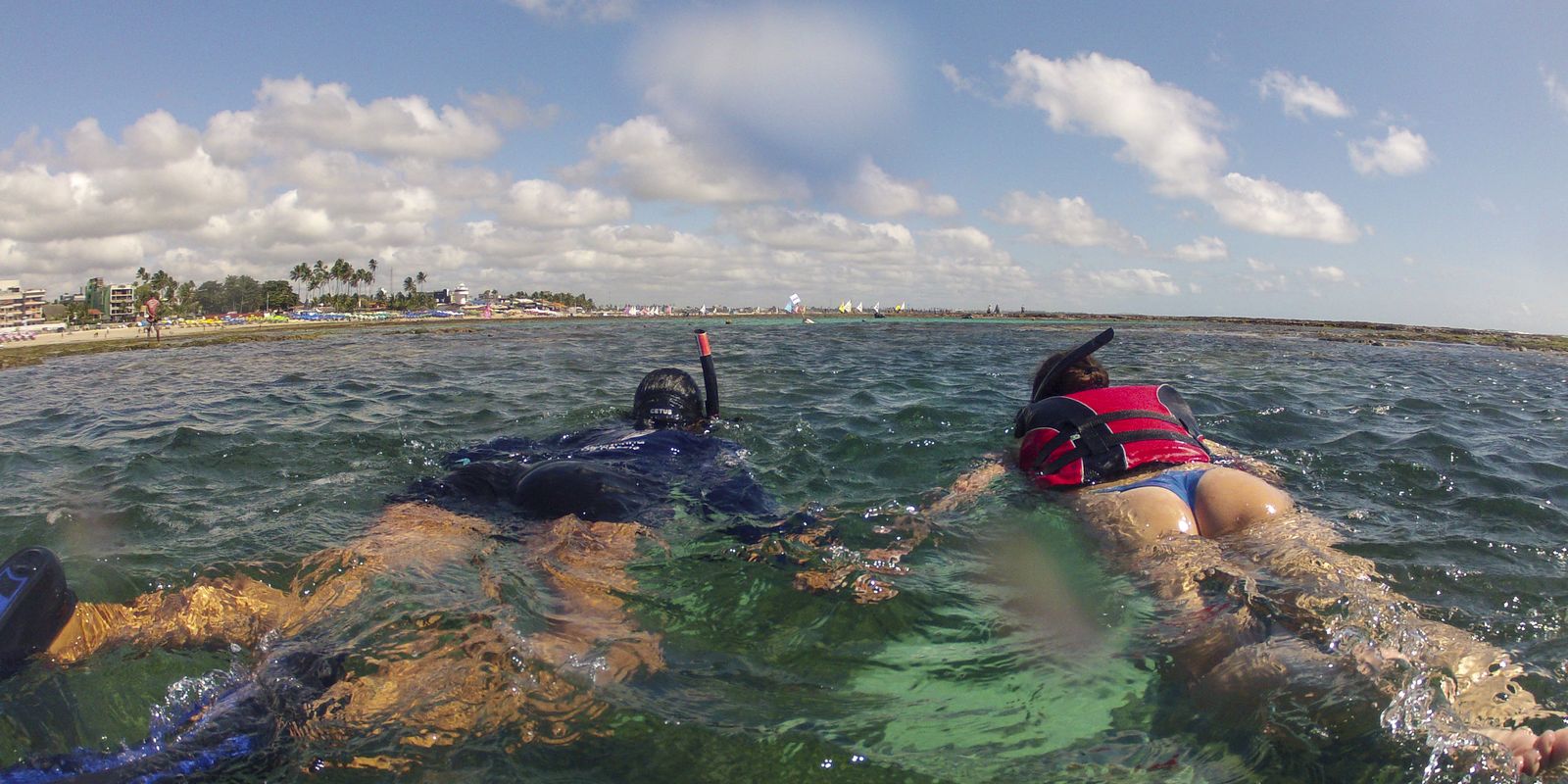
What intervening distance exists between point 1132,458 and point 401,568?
162 inches

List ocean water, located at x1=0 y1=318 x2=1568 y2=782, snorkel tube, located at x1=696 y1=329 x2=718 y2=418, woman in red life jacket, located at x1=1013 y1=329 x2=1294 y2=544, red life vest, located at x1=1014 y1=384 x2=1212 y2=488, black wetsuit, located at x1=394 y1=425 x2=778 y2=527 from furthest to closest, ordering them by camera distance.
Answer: snorkel tube, located at x1=696 y1=329 x2=718 y2=418 < black wetsuit, located at x1=394 y1=425 x2=778 y2=527 < red life vest, located at x1=1014 y1=384 x2=1212 y2=488 < woman in red life jacket, located at x1=1013 y1=329 x2=1294 y2=544 < ocean water, located at x1=0 y1=318 x2=1568 y2=782

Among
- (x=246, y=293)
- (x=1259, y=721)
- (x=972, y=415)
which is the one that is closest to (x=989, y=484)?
(x=1259, y=721)

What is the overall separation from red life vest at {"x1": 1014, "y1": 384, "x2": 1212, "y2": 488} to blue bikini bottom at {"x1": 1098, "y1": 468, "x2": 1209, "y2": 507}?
0.26 metres

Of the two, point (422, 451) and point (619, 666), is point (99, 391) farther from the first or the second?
point (619, 666)

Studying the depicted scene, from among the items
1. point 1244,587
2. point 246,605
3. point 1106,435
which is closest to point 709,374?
point 1106,435

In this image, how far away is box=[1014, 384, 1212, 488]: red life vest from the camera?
168 inches

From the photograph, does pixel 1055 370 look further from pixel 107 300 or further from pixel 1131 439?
pixel 107 300

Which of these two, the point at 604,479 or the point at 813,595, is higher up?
the point at 604,479

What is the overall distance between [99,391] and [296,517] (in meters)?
12.2

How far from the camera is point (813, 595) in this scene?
349cm

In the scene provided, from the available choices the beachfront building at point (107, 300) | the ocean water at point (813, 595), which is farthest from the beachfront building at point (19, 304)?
the ocean water at point (813, 595)

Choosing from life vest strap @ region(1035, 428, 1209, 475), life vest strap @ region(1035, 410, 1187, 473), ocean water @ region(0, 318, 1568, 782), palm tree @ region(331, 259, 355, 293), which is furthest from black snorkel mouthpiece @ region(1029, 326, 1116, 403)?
palm tree @ region(331, 259, 355, 293)

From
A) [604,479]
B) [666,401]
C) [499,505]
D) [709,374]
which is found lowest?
[499,505]

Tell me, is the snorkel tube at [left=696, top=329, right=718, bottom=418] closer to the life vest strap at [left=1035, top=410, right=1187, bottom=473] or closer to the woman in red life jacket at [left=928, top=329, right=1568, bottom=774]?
the woman in red life jacket at [left=928, top=329, right=1568, bottom=774]
